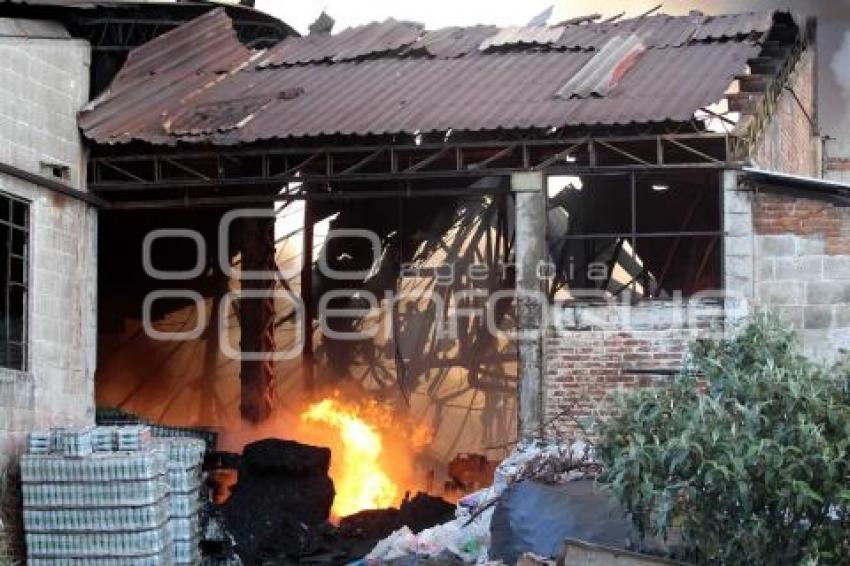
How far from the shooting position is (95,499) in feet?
51.5

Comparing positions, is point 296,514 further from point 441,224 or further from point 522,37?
point 441,224

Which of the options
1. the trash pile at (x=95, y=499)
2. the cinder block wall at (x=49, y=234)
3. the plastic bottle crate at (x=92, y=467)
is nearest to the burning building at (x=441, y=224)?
the cinder block wall at (x=49, y=234)

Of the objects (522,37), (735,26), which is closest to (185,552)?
(522,37)

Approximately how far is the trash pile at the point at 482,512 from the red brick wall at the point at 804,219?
318 cm

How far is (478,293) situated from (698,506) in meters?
13.4

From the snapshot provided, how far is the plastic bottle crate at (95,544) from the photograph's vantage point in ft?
51.3

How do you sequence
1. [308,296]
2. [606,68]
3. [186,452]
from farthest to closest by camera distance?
1. [308,296]
2. [606,68]
3. [186,452]

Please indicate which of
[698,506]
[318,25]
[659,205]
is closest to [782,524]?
[698,506]

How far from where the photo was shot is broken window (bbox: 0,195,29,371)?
16453 mm

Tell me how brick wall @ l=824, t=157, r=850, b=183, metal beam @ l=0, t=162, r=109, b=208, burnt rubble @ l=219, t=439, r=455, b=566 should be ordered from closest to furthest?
metal beam @ l=0, t=162, r=109, b=208 → burnt rubble @ l=219, t=439, r=455, b=566 → brick wall @ l=824, t=157, r=850, b=183

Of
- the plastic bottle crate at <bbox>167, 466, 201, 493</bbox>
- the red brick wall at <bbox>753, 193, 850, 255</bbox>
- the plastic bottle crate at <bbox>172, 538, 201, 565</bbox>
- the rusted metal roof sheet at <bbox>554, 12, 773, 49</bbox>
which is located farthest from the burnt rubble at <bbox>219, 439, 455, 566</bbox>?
the rusted metal roof sheet at <bbox>554, 12, 773, 49</bbox>

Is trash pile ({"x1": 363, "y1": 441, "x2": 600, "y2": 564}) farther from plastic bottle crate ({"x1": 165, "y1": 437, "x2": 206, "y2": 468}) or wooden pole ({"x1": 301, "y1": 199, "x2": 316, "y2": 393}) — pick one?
wooden pole ({"x1": 301, "y1": 199, "x2": 316, "y2": 393})

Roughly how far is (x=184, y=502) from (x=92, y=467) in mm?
1229

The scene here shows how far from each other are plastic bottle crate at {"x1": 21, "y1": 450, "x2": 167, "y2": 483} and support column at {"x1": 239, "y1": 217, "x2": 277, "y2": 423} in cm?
690
